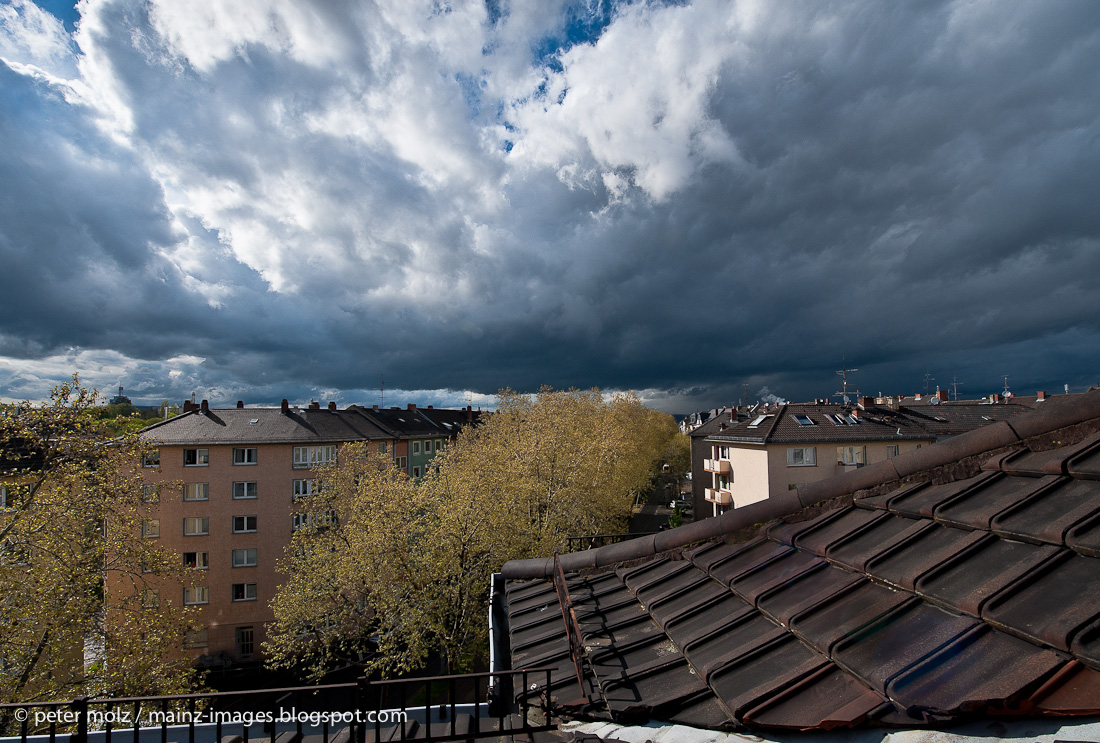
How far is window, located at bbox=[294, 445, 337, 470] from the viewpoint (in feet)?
106

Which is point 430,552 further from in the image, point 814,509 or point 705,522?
point 814,509

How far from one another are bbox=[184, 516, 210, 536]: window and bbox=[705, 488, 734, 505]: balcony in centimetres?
3534

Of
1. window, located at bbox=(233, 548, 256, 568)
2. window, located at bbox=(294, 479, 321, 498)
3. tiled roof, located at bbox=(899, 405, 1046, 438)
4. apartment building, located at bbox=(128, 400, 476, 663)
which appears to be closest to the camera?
apartment building, located at bbox=(128, 400, 476, 663)

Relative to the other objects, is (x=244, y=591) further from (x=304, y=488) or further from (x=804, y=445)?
(x=804, y=445)

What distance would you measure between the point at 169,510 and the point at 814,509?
35.2 meters

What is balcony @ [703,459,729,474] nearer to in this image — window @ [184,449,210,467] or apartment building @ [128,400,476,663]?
apartment building @ [128,400,476,663]

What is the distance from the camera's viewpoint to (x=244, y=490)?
3008cm

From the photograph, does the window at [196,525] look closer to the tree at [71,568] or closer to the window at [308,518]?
the window at [308,518]

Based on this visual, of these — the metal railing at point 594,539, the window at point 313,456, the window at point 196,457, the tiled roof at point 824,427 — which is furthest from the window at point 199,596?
the tiled roof at point 824,427

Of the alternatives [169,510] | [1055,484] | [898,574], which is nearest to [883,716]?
[898,574]

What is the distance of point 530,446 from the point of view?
24.8m

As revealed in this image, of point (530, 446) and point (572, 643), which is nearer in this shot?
point (572, 643)

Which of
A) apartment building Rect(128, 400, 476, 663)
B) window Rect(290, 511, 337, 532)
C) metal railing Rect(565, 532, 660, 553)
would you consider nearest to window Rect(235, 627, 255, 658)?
apartment building Rect(128, 400, 476, 663)

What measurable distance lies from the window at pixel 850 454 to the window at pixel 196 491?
3941 cm
